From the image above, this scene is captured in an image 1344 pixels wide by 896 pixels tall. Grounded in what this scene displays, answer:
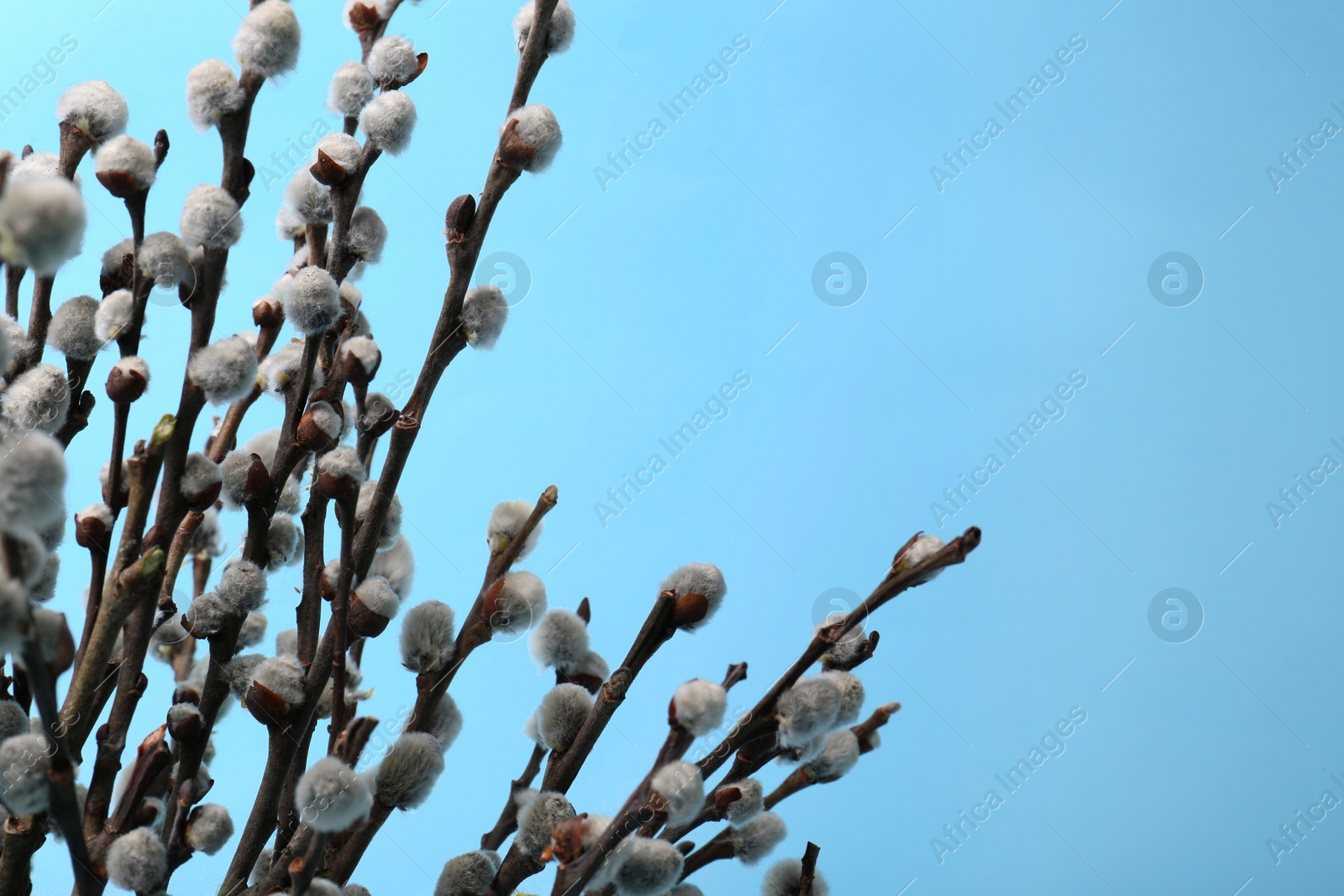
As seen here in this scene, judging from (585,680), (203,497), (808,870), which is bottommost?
(808,870)

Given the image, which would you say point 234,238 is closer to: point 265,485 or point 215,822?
point 265,485

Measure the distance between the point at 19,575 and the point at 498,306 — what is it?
22 centimetres

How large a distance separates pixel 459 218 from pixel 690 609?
0.17 metres

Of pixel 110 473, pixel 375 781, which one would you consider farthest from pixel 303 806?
pixel 110 473

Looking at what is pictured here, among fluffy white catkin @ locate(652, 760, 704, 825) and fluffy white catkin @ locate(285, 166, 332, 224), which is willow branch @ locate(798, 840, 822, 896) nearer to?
fluffy white catkin @ locate(652, 760, 704, 825)

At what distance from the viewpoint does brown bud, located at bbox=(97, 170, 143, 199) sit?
15.5 inches

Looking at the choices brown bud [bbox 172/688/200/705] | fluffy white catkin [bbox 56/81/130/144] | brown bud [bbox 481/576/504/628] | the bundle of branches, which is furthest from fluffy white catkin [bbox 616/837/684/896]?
fluffy white catkin [bbox 56/81/130/144]

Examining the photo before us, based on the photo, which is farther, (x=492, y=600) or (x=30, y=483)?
(x=492, y=600)

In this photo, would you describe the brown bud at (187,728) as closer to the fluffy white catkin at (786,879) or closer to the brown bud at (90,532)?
the brown bud at (90,532)

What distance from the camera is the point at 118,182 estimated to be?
395 mm

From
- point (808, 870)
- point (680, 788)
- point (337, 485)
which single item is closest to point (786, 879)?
point (808, 870)

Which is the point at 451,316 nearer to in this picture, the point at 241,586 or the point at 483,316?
the point at 483,316

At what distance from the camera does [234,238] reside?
1.32 feet

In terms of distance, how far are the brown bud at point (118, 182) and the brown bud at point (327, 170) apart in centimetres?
6
